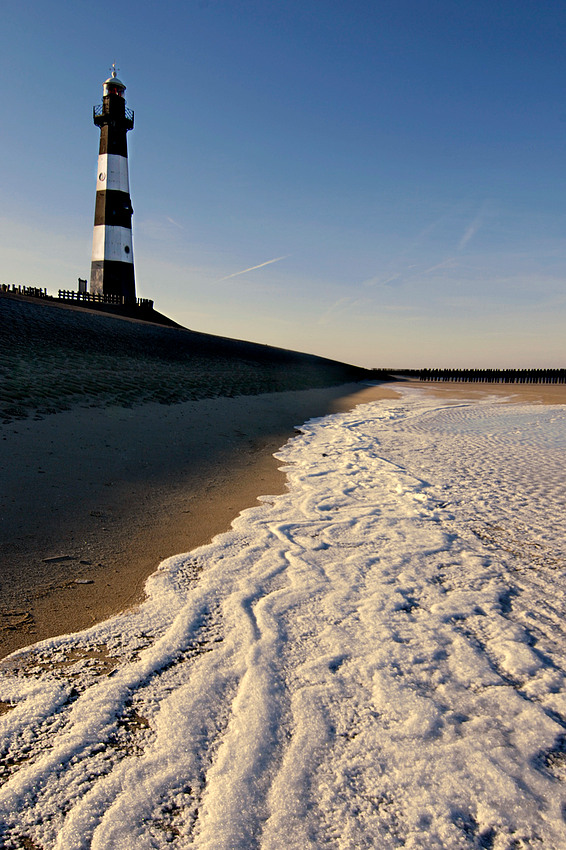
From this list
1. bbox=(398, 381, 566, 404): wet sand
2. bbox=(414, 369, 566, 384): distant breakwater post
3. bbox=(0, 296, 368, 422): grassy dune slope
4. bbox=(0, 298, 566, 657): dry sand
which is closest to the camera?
bbox=(0, 298, 566, 657): dry sand

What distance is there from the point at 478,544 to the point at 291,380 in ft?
71.0

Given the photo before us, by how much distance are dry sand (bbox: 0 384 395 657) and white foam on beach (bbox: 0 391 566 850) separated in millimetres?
354

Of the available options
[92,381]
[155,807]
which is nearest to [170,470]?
[155,807]

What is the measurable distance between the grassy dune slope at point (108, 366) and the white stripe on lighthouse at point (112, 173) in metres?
14.5

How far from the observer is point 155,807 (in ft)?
6.28

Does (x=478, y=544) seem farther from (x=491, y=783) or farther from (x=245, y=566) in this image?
(x=491, y=783)

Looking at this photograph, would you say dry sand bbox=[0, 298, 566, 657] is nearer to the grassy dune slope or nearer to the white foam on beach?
the grassy dune slope

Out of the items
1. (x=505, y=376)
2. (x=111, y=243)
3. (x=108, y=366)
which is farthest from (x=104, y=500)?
(x=505, y=376)

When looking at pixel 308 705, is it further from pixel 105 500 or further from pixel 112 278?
pixel 112 278

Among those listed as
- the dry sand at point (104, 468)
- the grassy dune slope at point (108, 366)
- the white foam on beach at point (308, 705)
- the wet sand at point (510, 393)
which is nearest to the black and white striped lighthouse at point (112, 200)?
the grassy dune slope at point (108, 366)

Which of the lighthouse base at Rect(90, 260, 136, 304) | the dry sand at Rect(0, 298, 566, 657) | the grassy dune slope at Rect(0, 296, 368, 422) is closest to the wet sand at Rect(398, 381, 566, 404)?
the grassy dune slope at Rect(0, 296, 368, 422)

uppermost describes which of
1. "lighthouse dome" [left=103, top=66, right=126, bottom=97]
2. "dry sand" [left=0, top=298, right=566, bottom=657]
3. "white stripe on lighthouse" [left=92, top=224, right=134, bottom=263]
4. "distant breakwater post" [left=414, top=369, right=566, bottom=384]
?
"lighthouse dome" [left=103, top=66, right=126, bottom=97]

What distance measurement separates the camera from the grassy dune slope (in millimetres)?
11195

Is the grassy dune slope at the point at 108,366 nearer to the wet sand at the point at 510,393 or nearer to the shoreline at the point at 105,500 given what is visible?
the shoreline at the point at 105,500
